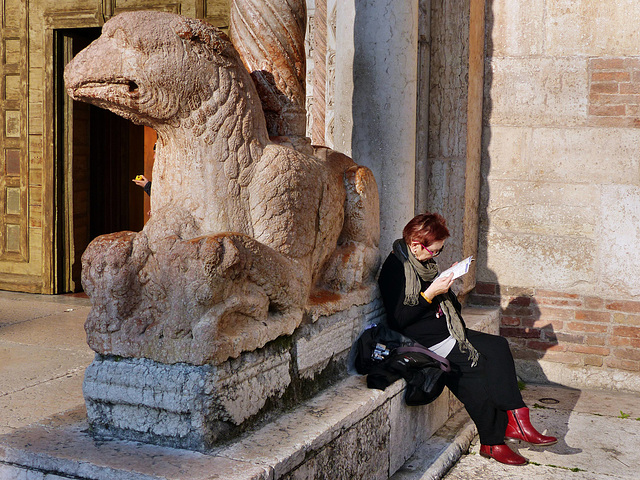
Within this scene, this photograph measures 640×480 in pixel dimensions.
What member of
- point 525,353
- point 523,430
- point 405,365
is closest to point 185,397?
point 405,365

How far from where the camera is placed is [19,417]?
3500 mm

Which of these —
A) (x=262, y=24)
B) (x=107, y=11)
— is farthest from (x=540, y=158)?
(x=107, y=11)

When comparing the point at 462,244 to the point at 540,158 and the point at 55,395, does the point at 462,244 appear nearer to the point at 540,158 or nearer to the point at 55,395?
the point at 540,158

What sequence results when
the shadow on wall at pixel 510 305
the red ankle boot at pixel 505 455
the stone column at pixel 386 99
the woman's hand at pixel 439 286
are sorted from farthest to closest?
the shadow on wall at pixel 510 305 → the stone column at pixel 386 99 → the red ankle boot at pixel 505 455 → the woman's hand at pixel 439 286

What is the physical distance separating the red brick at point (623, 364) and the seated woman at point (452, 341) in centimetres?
152

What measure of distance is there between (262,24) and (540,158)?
2.58 meters

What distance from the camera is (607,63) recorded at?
15.9 feet

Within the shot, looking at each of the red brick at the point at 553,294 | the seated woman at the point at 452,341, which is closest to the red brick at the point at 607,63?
the red brick at the point at 553,294

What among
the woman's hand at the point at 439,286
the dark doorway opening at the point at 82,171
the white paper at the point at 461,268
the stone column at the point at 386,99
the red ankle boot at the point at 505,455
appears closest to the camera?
the white paper at the point at 461,268

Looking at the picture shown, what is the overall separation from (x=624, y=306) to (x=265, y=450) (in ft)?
10.7

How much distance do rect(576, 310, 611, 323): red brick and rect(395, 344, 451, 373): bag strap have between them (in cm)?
179

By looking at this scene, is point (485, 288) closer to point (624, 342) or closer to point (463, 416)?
point (624, 342)

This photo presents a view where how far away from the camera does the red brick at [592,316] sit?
4.94 m

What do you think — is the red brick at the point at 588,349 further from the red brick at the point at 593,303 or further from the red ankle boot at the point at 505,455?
the red ankle boot at the point at 505,455
